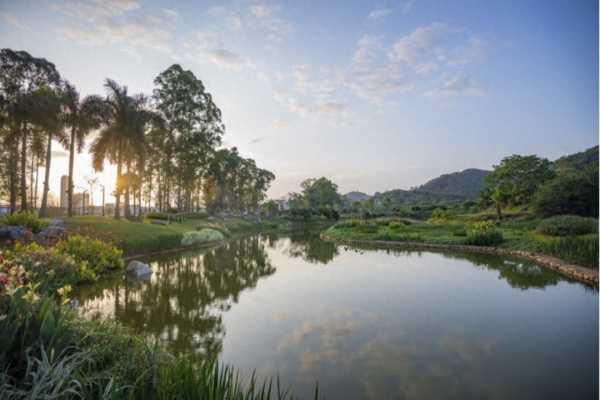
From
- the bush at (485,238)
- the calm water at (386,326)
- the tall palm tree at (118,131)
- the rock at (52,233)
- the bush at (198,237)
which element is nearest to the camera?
the calm water at (386,326)

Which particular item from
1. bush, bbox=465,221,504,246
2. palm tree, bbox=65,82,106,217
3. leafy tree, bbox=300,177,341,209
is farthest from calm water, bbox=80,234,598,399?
leafy tree, bbox=300,177,341,209

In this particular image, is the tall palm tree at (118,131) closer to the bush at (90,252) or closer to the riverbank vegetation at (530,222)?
the bush at (90,252)

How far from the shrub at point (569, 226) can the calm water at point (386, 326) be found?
8051 mm

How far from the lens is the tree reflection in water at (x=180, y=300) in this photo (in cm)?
588

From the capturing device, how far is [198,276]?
11.5 metres

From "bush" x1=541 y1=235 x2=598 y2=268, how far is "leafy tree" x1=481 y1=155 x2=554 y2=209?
2203 cm

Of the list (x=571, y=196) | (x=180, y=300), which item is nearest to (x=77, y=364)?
(x=180, y=300)

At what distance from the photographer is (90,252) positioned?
10469 millimetres

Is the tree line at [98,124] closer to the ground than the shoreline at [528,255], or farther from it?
farther from it

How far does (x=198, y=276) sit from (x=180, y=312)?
4374 millimetres

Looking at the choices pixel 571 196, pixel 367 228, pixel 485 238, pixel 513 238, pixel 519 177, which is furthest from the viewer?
pixel 519 177

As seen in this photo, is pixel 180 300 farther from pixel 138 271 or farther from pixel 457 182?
pixel 457 182

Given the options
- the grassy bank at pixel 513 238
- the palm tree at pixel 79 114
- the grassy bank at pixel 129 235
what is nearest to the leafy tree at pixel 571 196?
the grassy bank at pixel 513 238

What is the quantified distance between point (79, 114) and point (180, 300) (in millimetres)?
20340
